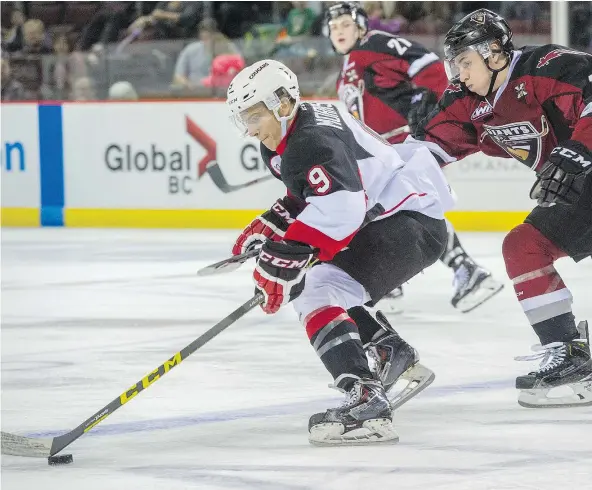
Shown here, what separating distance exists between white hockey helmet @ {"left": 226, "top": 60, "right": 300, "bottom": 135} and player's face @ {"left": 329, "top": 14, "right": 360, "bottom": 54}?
95.8 inches

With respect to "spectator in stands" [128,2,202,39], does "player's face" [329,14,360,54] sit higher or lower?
higher

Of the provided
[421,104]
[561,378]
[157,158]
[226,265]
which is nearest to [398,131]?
[421,104]

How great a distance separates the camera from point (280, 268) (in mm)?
2822

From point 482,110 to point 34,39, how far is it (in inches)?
243

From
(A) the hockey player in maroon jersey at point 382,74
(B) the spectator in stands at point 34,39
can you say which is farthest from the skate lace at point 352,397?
(B) the spectator in stands at point 34,39

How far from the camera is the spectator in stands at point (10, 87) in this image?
8648 millimetres

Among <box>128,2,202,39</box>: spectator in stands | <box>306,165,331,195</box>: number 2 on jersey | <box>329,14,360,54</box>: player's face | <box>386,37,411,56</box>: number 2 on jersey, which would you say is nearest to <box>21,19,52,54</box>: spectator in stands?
<box>128,2,202,39</box>: spectator in stands

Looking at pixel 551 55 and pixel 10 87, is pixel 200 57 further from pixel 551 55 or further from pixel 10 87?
pixel 551 55

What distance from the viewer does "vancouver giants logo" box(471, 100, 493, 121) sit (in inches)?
132

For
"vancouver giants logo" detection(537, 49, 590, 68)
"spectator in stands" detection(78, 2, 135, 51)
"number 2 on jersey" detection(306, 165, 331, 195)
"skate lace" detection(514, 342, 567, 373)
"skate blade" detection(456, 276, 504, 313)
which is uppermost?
"vancouver giants logo" detection(537, 49, 590, 68)

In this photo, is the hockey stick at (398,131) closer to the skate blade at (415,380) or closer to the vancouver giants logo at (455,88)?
the vancouver giants logo at (455,88)

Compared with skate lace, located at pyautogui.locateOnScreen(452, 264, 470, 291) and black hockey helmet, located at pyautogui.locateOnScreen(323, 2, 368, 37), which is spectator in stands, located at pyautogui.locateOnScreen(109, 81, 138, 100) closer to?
black hockey helmet, located at pyautogui.locateOnScreen(323, 2, 368, 37)

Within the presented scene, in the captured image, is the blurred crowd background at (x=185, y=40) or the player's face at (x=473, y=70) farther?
the blurred crowd background at (x=185, y=40)

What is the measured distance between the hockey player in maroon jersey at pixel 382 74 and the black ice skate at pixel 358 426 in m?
2.13
